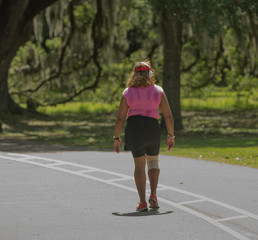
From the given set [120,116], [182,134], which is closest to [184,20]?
[182,134]

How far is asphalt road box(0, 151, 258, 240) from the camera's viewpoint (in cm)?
655

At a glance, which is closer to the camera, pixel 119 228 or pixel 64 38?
pixel 119 228

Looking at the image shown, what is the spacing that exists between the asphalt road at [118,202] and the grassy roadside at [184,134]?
2077 mm

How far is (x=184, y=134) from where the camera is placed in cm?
2097

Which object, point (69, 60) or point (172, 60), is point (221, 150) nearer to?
point (172, 60)

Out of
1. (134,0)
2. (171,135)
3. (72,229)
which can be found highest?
(134,0)

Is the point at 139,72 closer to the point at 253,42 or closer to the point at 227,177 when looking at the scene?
the point at 227,177

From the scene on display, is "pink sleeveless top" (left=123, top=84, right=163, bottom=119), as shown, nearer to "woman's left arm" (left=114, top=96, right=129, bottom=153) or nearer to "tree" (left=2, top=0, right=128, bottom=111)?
"woman's left arm" (left=114, top=96, right=129, bottom=153)

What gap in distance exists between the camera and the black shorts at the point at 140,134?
25.0 ft

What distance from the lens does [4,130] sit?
22.3 m

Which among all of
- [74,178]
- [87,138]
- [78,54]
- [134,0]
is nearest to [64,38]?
[78,54]

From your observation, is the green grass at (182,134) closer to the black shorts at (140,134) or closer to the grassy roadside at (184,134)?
the grassy roadside at (184,134)

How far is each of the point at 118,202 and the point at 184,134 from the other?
1288 cm

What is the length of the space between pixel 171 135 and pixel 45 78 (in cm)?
2403
